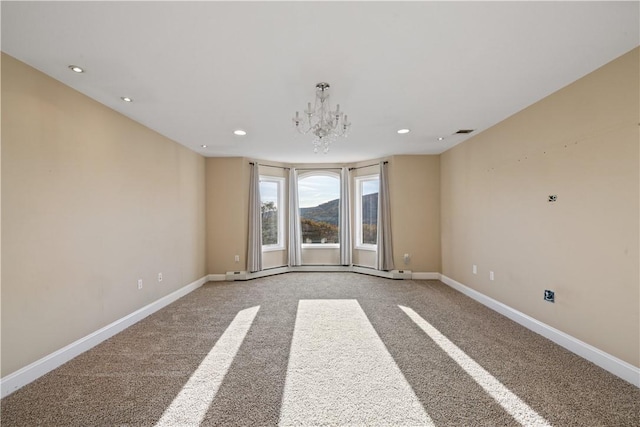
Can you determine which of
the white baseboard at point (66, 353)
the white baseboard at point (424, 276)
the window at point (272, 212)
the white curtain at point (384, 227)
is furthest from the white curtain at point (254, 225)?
the white baseboard at point (424, 276)

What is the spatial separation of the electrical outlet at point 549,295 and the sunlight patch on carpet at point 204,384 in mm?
3065

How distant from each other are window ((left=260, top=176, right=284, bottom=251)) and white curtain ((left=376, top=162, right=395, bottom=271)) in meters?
2.11

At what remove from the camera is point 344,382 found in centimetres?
209

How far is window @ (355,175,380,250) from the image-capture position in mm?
5969

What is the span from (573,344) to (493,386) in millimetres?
1139

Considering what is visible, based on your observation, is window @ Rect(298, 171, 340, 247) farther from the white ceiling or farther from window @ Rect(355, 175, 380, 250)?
the white ceiling

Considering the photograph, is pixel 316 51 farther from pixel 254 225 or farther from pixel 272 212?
pixel 272 212

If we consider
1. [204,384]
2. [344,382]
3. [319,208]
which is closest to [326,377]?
[344,382]

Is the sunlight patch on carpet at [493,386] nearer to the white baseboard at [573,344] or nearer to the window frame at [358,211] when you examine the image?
the white baseboard at [573,344]

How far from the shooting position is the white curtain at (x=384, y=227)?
546 centimetres

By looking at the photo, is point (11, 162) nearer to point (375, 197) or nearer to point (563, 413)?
point (563, 413)

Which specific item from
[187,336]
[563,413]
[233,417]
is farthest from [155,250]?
[563,413]

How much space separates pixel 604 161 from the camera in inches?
89.0

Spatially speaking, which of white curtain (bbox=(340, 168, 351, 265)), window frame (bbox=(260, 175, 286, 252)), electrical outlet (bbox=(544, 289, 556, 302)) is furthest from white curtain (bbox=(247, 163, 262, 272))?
electrical outlet (bbox=(544, 289, 556, 302))
